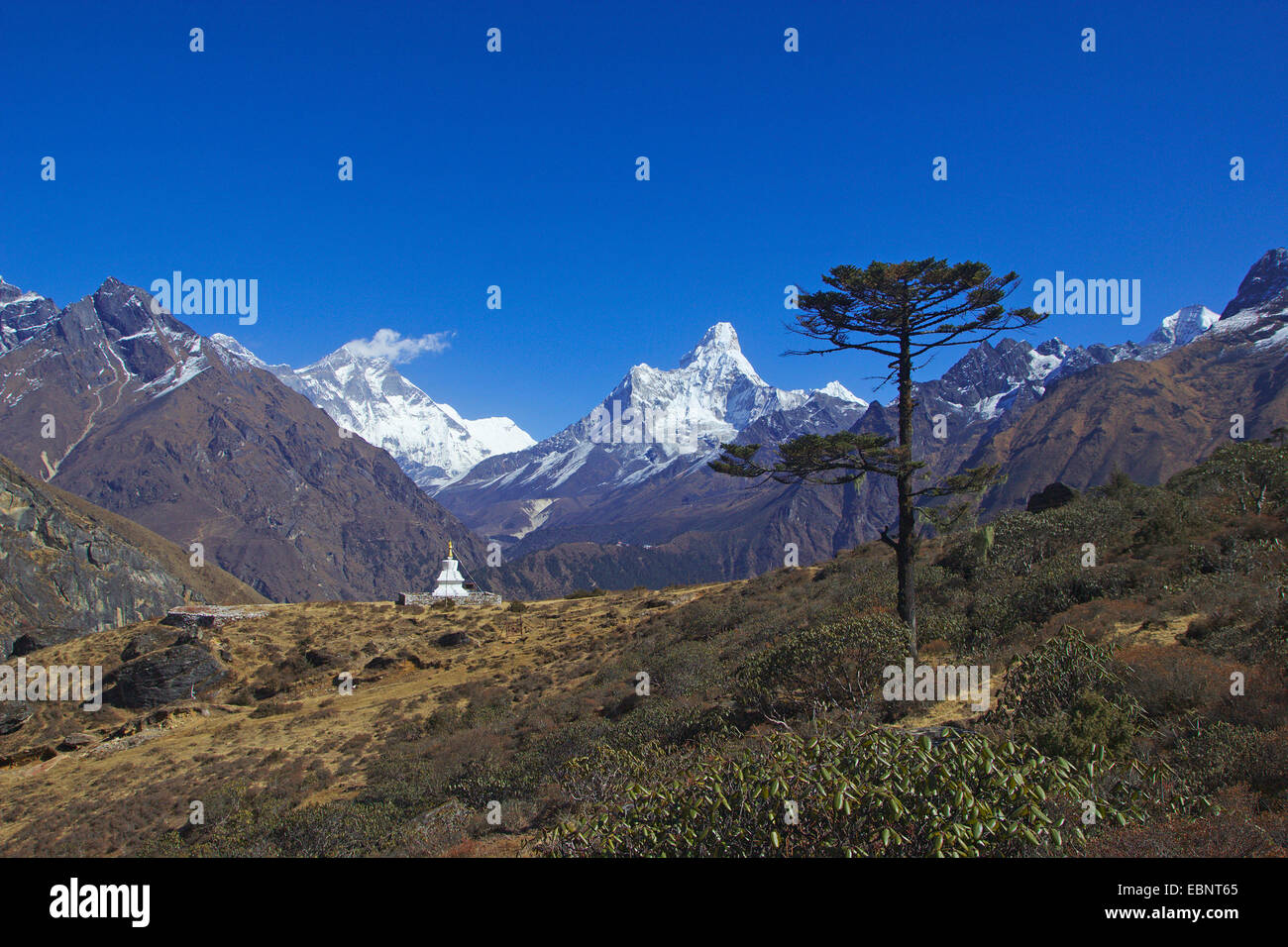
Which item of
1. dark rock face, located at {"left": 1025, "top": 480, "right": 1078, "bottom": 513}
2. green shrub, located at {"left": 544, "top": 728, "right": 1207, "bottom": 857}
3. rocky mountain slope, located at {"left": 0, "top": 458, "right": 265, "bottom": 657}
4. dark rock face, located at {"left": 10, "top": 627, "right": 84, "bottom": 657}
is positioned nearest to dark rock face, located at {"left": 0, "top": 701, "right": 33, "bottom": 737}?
dark rock face, located at {"left": 10, "top": 627, "right": 84, "bottom": 657}

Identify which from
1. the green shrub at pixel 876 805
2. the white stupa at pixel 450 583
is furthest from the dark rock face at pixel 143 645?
the green shrub at pixel 876 805

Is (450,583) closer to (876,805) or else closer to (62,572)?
(876,805)

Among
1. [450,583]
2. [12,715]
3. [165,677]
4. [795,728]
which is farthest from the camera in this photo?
[450,583]

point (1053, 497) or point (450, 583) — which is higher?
point (1053, 497)

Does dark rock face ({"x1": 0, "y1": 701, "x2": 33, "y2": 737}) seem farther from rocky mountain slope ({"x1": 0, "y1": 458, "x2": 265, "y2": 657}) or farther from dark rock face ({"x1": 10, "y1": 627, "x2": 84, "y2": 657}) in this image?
rocky mountain slope ({"x1": 0, "y1": 458, "x2": 265, "y2": 657})

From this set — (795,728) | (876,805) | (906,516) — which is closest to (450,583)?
(906,516)

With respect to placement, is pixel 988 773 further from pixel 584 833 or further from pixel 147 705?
pixel 147 705
